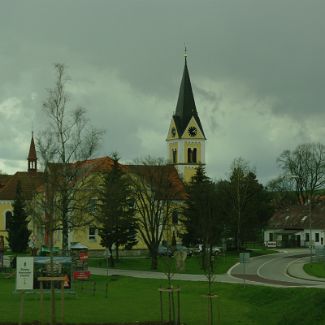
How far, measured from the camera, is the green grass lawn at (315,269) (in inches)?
2037

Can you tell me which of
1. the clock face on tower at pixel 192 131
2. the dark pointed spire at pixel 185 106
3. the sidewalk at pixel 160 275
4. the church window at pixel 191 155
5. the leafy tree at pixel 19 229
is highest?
the dark pointed spire at pixel 185 106

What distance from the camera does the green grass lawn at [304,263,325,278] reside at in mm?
51747

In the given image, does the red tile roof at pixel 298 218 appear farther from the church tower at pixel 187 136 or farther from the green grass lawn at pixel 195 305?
the green grass lawn at pixel 195 305

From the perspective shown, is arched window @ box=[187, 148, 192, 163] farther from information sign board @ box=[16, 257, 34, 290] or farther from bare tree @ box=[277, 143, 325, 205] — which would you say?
information sign board @ box=[16, 257, 34, 290]

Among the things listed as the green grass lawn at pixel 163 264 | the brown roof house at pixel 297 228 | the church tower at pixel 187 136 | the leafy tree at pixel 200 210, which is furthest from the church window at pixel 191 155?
the green grass lawn at pixel 163 264

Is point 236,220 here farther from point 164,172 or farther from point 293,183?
point 293,183

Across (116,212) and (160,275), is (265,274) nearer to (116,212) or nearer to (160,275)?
(160,275)

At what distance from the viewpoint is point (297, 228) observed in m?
96.8

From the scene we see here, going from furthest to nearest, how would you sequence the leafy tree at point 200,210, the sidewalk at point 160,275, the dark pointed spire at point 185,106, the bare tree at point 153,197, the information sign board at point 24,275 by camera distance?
the dark pointed spire at point 185,106 → the bare tree at point 153,197 → the leafy tree at point 200,210 → the sidewalk at point 160,275 → the information sign board at point 24,275

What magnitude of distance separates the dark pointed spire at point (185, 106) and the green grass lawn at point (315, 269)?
50399 mm

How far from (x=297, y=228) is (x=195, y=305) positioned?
65.0m

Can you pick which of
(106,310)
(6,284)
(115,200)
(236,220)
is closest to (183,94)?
(236,220)

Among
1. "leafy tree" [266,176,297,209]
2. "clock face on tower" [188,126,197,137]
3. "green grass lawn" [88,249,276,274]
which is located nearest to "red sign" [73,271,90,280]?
"green grass lawn" [88,249,276,274]

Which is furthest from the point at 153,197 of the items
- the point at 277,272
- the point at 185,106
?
the point at 185,106
